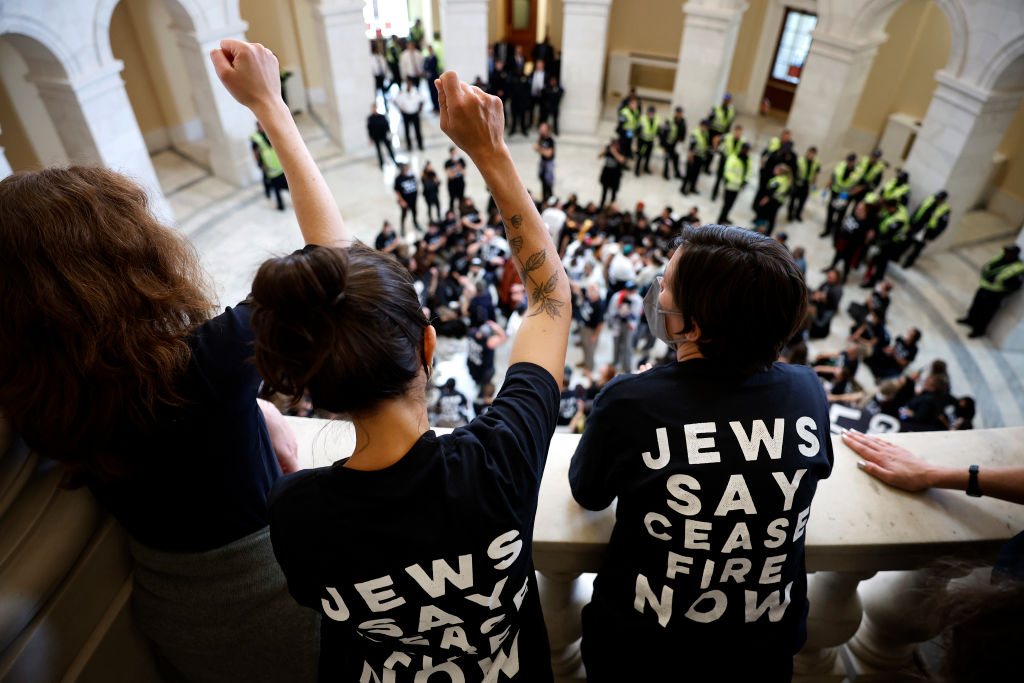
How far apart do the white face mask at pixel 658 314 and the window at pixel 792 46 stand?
15968mm

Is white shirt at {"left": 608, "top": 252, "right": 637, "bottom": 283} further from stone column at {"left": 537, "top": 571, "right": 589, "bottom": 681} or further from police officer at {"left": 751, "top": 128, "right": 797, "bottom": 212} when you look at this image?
stone column at {"left": 537, "top": 571, "right": 589, "bottom": 681}

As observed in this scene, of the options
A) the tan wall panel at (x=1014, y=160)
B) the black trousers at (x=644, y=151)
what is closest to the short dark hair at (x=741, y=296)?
the black trousers at (x=644, y=151)

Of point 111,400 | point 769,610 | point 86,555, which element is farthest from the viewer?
point 769,610

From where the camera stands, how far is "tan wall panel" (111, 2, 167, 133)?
12.0 metres

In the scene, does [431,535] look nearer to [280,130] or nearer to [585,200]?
[280,130]

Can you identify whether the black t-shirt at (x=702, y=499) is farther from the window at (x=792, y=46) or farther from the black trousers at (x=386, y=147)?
the window at (x=792, y=46)

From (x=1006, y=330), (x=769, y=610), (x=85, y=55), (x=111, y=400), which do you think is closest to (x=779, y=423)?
(x=769, y=610)

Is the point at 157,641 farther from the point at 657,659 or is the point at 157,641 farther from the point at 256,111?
the point at 256,111

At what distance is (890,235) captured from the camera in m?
9.77

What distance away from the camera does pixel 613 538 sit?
1560mm

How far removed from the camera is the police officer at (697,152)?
12.5m

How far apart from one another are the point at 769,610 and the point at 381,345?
1.16m

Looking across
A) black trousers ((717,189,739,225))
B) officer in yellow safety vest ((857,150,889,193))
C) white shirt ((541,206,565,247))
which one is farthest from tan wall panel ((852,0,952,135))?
white shirt ((541,206,565,247))

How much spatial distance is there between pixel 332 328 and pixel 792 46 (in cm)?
1764
